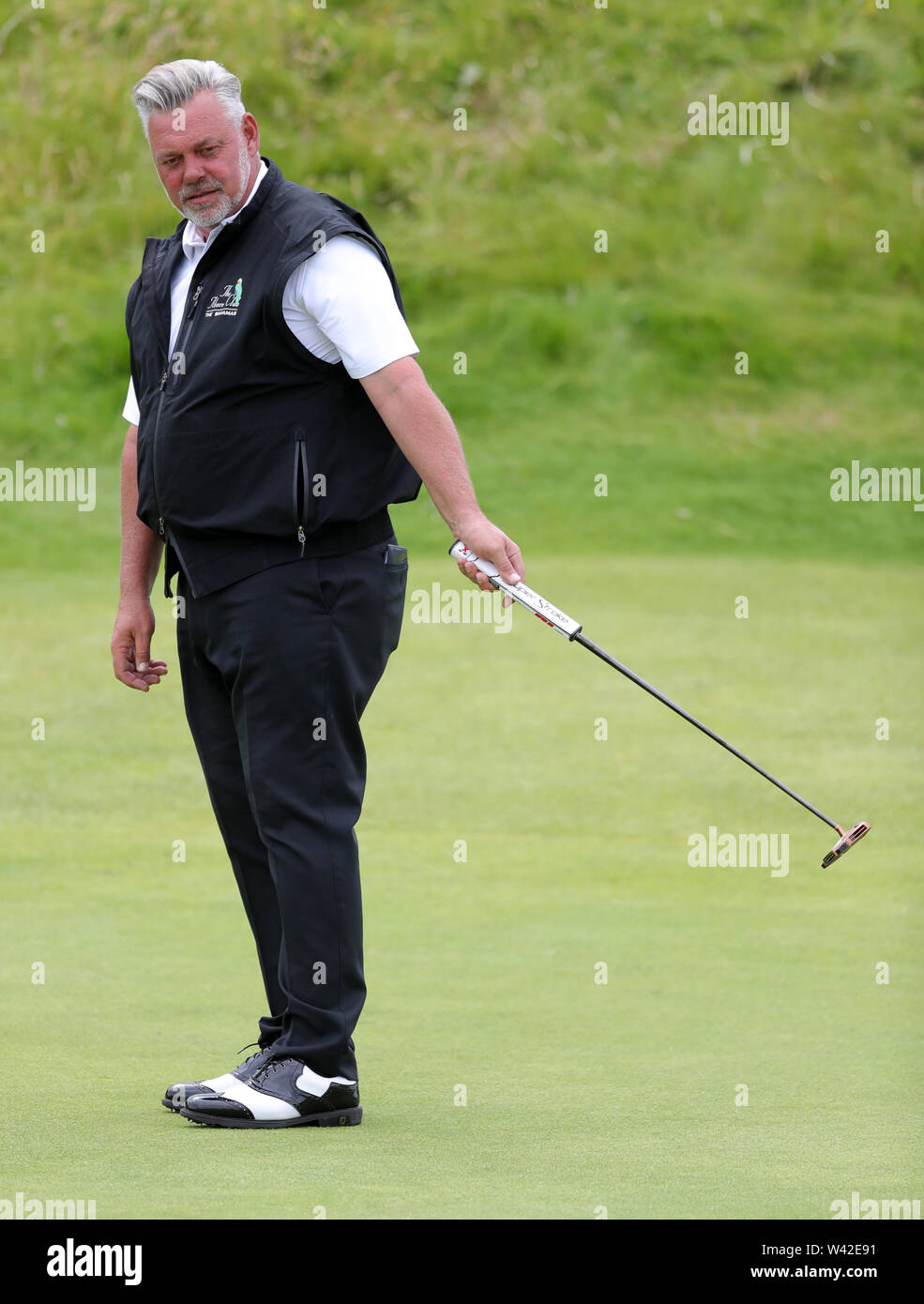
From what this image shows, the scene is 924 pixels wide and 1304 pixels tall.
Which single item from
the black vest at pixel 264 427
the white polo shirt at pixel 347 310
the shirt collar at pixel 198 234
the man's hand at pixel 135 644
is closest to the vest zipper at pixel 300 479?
the black vest at pixel 264 427

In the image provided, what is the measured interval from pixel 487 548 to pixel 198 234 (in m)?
0.72

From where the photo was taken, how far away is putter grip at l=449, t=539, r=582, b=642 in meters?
3.30

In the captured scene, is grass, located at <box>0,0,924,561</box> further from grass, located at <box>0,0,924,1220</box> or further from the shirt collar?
the shirt collar

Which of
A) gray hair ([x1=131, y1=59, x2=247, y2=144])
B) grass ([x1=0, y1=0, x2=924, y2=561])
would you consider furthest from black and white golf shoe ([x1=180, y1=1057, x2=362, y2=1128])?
grass ([x1=0, y1=0, x2=924, y2=561])

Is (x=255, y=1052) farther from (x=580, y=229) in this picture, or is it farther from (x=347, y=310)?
(x=580, y=229)

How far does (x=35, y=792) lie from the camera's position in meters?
6.92

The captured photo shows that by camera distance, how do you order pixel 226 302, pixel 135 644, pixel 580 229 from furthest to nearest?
pixel 580 229 → pixel 135 644 → pixel 226 302

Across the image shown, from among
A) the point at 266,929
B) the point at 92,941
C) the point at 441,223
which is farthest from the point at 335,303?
the point at 441,223

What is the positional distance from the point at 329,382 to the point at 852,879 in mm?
2998

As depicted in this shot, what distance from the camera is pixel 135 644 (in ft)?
12.3

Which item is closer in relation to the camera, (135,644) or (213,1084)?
(213,1084)

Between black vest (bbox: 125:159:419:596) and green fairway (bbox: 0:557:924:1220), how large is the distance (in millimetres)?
910

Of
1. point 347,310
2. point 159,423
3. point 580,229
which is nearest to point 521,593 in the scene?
point 347,310

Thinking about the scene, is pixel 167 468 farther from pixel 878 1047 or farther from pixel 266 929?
pixel 878 1047
